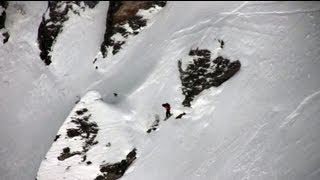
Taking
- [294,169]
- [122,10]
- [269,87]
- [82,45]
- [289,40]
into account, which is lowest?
[294,169]

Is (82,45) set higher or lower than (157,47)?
higher

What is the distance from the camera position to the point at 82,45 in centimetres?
1567

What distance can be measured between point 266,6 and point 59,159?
11791 millimetres

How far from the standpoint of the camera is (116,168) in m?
13.7

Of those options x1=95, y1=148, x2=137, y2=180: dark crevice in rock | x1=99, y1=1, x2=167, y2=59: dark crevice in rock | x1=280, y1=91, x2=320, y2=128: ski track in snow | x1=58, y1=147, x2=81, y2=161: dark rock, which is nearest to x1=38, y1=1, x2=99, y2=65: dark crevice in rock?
x1=99, y1=1, x2=167, y2=59: dark crevice in rock

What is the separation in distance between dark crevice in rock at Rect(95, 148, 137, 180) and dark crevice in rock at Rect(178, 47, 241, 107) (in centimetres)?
335

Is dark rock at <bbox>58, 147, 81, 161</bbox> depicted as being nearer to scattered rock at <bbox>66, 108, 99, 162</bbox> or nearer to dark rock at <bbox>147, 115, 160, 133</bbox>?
scattered rock at <bbox>66, 108, 99, 162</bbox>

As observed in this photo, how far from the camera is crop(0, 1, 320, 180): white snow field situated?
12883 mm

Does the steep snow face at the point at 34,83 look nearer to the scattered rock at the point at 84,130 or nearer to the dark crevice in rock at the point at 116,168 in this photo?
the scattered rock at the point at 84,130

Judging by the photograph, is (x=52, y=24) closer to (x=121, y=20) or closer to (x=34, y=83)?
(x=34, y=83)

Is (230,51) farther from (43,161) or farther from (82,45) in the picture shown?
(43,161)

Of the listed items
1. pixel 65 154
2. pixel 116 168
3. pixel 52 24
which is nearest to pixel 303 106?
Result: pixel 116 168

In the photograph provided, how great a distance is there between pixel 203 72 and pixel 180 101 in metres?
1.62

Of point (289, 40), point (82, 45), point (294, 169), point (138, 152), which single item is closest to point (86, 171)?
point (138, 152)
